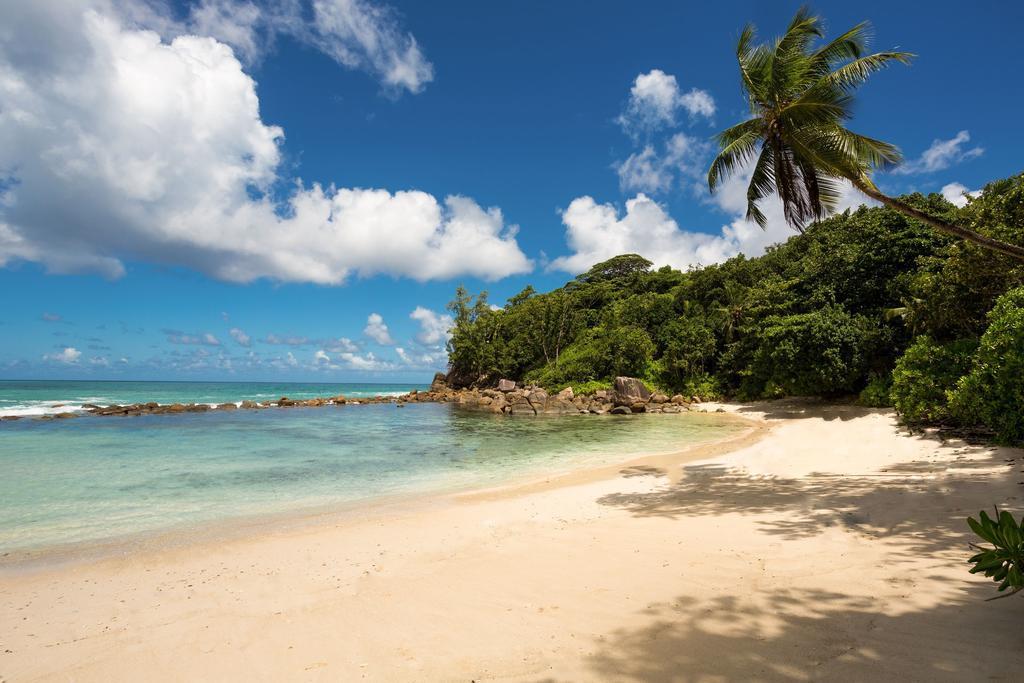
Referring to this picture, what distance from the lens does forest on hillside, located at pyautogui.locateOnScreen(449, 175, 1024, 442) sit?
12781 millimetres

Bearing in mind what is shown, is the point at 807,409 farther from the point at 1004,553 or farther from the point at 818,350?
the point at 1004,553

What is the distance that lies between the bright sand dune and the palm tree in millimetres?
5575

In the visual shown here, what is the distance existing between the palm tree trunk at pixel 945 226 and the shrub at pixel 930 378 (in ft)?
24.3

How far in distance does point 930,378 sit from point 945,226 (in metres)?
9.09

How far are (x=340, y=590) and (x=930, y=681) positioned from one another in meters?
5.34


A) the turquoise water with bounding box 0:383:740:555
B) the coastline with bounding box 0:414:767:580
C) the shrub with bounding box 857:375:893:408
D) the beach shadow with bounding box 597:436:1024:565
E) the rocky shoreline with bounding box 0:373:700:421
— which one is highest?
the shrub with bounding box 857:375:893:408

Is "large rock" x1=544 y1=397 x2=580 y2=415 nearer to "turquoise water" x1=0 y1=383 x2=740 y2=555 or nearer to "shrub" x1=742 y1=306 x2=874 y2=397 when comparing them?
"turquoise water" x1=0 y1=383 x2=740 y2=555

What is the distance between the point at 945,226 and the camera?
7.21 m

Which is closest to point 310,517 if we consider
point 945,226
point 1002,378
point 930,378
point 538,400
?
point 945,226

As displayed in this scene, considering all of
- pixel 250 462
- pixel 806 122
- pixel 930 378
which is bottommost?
pixel 250 462

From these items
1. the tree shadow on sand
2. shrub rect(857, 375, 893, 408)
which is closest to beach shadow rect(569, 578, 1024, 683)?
the tree shadow on sand

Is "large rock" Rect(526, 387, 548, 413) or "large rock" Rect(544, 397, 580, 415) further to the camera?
"large rock" Rect(526, 387, 548, 413)

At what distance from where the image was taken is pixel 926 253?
75.4 feet

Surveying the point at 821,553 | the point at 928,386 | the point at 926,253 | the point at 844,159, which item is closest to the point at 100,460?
the point at 821,553
